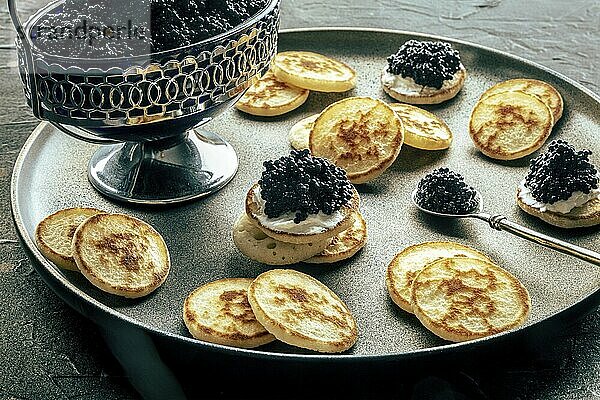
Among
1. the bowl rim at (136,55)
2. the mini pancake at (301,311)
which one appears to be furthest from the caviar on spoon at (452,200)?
the bowl rim at (136,55)

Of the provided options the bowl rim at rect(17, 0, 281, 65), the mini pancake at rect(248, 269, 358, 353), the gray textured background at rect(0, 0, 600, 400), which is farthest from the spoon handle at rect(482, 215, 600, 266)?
the bowl rim at rect(17, 0, 281, 65)

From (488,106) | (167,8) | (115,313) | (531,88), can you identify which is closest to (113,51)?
(167,8)

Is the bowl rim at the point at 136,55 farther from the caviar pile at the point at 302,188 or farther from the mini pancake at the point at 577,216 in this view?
the mini pancake at the point at 577,216

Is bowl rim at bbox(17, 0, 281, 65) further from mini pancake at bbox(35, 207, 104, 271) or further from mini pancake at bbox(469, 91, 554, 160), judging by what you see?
mini pancake at bbox(469, 91, 554, 160)

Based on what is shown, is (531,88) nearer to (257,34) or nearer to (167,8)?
(257,34)

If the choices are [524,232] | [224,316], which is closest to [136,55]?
[224,316]
